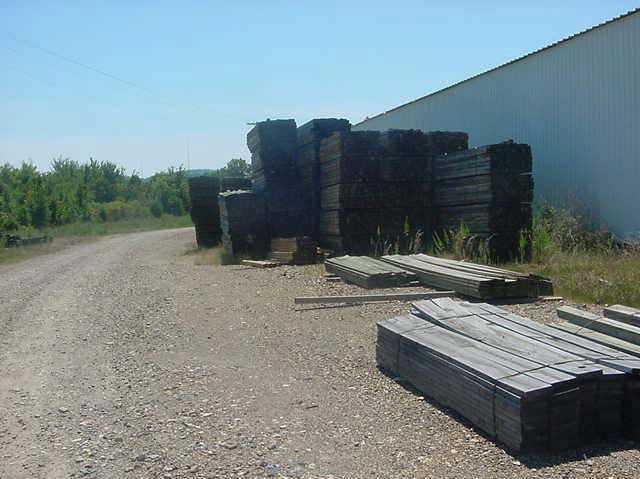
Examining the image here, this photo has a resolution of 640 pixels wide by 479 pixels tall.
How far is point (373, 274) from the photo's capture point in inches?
374

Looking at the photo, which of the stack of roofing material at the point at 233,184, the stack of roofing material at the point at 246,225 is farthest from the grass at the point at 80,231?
the stack of roofing material at the point at 246,225

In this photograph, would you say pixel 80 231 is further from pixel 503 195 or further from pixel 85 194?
pixel 503 195

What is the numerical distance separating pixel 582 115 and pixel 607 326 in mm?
10127

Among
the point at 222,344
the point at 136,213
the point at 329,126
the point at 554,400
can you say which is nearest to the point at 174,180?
the point at 136,213

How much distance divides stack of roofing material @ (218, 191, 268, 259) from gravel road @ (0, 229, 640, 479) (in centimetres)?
630

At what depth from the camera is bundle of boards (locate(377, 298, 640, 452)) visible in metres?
3.73

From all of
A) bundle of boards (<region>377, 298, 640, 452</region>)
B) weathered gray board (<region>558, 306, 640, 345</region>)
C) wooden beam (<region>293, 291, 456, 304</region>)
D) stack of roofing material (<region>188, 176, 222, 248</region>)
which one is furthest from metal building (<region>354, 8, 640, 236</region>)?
bundle of boards (<region>377, 298, 640, 452</region>)

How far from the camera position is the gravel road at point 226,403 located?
149 inches

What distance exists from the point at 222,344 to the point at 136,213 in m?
45.8

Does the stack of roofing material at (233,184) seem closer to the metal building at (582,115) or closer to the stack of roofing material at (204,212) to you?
the stack of roofing material at (204,212)

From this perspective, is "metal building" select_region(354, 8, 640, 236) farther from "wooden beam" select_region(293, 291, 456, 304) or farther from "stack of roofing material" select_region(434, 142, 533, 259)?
"wooden beam" select_region(293, 291, 456, 304)

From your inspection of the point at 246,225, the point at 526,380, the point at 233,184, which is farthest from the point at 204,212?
the point at 526,380

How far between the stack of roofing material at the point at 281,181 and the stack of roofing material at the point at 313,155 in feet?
0.74

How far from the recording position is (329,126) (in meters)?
14.9
